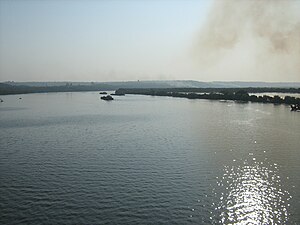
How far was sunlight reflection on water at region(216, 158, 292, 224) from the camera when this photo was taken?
7.43 m

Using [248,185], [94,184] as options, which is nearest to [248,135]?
[248,185]

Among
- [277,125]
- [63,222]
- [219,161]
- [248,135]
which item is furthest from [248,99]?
[63,222]

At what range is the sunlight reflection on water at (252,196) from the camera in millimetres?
7427

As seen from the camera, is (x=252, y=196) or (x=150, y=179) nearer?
(x=252, y=196)

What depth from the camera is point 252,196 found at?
8641 millimetres

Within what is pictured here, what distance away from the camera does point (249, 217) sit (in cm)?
748

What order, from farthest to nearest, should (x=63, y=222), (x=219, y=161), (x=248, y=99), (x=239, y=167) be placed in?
1. (x=248, y=99)
2. (x=219, y=161)
3. (x=239, y=167)
4. (x=63, y=222)

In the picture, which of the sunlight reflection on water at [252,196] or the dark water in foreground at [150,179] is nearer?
the sunlight reflection on water at [252,196]

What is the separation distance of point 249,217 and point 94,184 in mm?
4477

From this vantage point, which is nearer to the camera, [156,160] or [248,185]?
[248,185]

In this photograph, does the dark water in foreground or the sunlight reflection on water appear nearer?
the sunlight reflection on water

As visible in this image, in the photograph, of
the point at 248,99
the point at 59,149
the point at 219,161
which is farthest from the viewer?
the point at 248,99

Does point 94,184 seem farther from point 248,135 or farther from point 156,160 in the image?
point 248,135

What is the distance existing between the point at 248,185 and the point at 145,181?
3.09 metres
